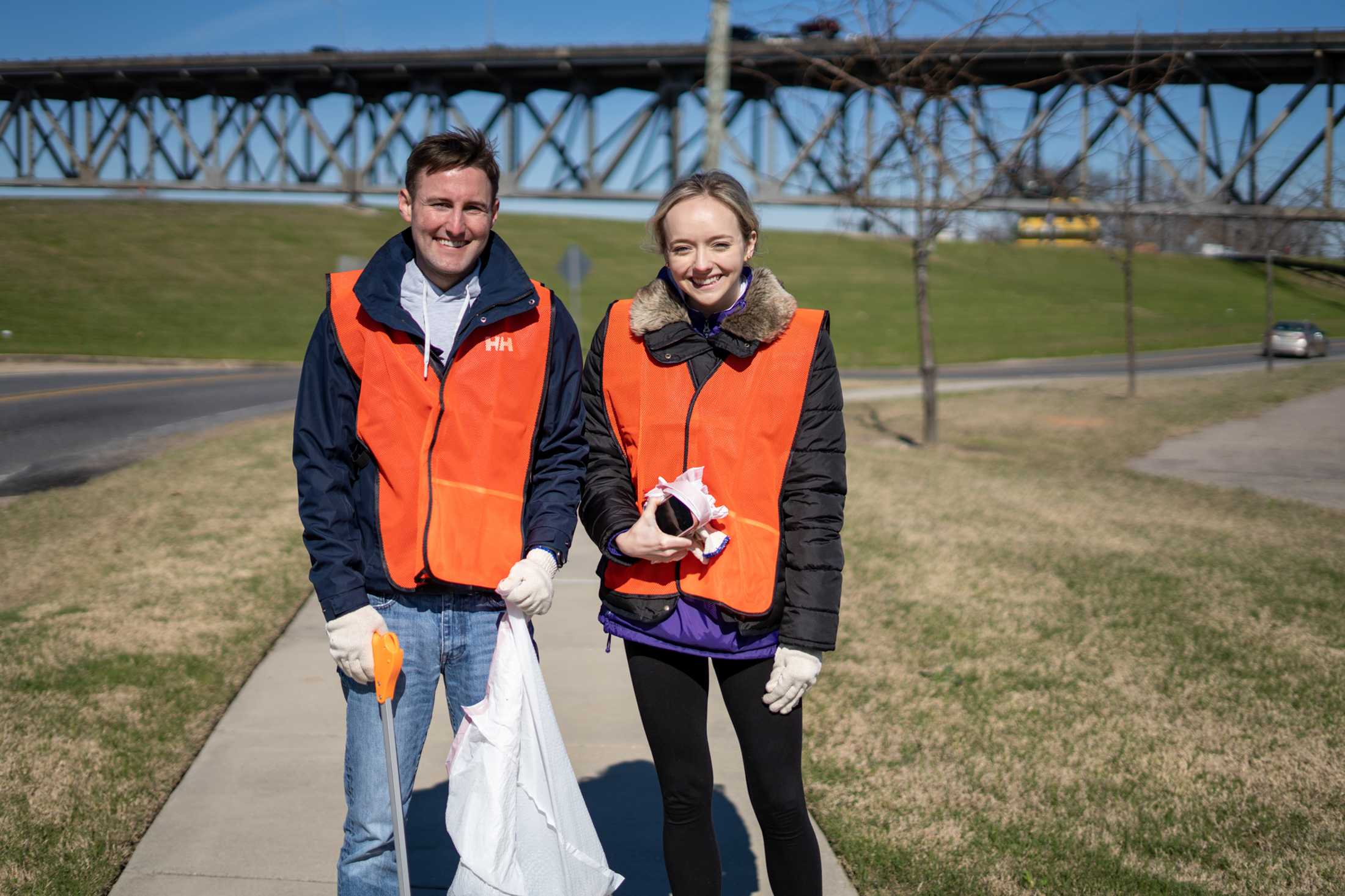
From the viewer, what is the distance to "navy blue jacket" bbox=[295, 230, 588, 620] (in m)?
2.57

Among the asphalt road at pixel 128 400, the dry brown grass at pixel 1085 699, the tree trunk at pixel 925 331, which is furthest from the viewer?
the tree trunk at pixel 925 331

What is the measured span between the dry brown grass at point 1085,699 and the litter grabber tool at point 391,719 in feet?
5.56

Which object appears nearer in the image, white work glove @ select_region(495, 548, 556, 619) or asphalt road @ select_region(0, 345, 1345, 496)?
white work glove @ select_region(495, 548, 556, 619)

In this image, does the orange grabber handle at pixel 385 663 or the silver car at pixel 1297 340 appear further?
the silver car at pixel 1297 340

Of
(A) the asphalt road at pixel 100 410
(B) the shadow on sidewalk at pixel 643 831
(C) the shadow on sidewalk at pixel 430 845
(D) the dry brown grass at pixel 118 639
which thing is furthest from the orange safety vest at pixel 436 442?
(A) the asphalt road at pixel 100 410

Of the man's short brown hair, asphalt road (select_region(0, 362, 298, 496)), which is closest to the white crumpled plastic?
the man's short brown hair

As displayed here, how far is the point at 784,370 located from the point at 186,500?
8.26 meters

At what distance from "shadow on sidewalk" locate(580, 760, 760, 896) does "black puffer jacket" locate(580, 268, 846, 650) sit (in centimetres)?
107

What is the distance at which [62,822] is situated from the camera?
386 centimetres

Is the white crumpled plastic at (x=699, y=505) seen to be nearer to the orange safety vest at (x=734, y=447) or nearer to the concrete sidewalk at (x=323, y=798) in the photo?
the orange safety vest at (x=734, y=447)

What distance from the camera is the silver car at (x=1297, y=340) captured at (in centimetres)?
3394

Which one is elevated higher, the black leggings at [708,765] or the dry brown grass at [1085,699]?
the black leggings at [708,765]

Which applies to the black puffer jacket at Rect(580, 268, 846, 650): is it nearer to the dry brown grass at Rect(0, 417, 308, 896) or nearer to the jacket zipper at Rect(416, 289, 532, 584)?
the jacket zipper at Rect(416, 289, 532, 584)

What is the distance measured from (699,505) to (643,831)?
1888mm
